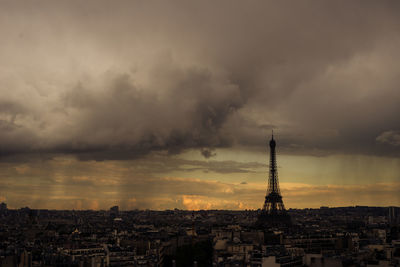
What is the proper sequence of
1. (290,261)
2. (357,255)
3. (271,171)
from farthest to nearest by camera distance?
(271,171) < (357,255) < (290,261)

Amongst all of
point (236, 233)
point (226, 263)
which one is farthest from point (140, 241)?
point (226, 263)

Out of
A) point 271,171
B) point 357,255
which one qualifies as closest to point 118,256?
point 357,255

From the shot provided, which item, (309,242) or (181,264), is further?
(309,242)

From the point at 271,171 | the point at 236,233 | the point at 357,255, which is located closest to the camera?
the point at 357,255

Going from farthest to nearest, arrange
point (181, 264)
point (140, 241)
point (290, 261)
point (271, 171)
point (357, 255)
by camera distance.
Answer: point (271, 171) < point (140, 241) < point (181, 264) < point (357, 255) < point (290, 261)

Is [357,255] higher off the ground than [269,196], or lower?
lower

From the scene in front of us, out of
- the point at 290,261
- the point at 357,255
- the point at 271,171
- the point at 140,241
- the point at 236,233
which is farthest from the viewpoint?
the point at 271,171

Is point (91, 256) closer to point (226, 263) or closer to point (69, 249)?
point (69, 249)

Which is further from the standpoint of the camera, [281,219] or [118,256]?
[281,219]

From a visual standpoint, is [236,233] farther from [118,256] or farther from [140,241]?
[118,256]
